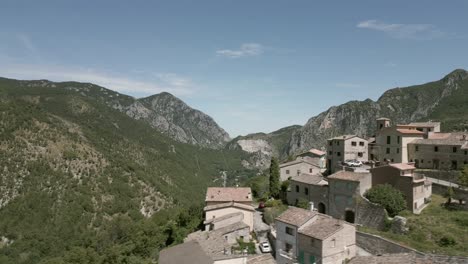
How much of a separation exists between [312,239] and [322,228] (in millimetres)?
1397

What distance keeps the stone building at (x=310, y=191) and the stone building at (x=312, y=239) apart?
9840 mm

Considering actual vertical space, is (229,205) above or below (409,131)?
below

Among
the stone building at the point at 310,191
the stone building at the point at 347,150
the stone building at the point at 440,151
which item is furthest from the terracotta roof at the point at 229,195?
the stone building at the point at 440,151

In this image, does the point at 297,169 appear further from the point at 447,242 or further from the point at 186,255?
the point at 186,255

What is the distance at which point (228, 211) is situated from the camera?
47625 mm

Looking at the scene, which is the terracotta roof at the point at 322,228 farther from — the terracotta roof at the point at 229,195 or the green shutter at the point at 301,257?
the terracotta roof at the point at 229,195

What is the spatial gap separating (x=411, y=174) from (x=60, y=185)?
9429 cm

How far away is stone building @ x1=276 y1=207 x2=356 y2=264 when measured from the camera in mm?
30203

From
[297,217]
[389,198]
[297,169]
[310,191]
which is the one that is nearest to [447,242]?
[389,198]

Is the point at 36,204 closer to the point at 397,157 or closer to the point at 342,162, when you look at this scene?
the point at 342,162

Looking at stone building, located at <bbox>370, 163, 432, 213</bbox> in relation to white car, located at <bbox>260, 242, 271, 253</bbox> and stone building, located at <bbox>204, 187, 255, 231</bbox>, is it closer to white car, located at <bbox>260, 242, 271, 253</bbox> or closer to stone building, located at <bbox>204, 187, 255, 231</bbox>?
white car, located at <bbox>260, 242, 271, 253</bbox>

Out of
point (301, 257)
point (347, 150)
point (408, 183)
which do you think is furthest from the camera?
point (347, 150)

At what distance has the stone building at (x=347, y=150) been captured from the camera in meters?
57.5

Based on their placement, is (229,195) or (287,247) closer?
(287,247)
